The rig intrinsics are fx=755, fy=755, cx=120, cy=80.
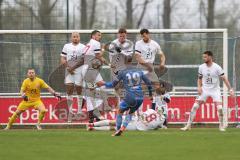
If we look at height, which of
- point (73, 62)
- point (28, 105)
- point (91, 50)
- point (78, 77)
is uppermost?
point (91, 50)

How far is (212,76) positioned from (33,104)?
485 cm

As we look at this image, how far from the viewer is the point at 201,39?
2227 cm

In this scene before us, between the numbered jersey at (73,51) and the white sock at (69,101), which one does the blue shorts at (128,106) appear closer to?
the numbered jersey at (73,51)

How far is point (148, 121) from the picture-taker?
1900 cm

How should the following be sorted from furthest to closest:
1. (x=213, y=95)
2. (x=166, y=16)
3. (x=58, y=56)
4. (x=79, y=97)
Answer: (x=166, y=16) → (x=58, y=56) → (x=79, y=97) → (x=213, y=95)

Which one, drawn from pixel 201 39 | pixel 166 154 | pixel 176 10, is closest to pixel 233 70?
pixel 201 39

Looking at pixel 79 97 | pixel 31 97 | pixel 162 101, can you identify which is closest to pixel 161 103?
pixel 162 101

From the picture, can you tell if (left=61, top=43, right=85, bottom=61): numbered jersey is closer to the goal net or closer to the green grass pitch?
the goal net

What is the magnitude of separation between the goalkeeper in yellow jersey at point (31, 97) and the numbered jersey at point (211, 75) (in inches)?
159

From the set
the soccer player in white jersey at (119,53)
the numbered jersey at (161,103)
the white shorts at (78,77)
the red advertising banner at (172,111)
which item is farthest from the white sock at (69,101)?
the numbered jersey at (161,103)

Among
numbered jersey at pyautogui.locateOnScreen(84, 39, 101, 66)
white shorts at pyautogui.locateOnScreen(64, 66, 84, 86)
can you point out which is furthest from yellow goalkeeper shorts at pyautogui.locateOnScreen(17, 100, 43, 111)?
numbered jersey at pyautogui.locateOnScreen(84, 39, 101, 66)

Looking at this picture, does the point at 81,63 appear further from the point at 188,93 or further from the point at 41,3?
the point at 41,3

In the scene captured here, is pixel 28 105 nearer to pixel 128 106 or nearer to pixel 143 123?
pixel 143 123

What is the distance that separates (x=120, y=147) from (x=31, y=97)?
7558 millimetres
